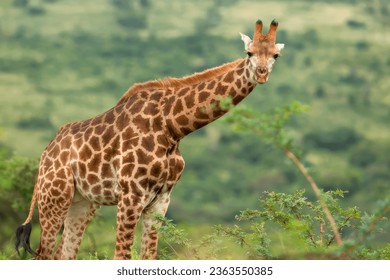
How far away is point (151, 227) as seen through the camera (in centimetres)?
871

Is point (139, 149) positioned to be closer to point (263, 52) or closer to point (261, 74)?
point (261, 74)

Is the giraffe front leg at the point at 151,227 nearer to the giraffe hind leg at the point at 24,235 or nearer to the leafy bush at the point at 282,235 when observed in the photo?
the leafy bush at the point at 282,235

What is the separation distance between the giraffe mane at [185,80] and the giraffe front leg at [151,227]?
994 mm

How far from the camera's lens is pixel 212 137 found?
55500mm

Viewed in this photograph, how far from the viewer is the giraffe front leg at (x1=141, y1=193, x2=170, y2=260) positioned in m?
8.68

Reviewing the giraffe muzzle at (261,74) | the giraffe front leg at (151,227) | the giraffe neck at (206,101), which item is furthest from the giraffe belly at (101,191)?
the giraffe muzzle at (261,74)

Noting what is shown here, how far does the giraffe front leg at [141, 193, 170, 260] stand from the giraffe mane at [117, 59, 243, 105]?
99 centimetres

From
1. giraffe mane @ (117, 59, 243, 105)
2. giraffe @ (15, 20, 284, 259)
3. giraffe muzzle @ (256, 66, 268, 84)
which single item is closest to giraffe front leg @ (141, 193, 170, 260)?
giraffe @ (15, 20, 284, 259)

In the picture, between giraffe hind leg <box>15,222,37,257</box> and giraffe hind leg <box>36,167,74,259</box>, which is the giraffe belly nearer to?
giraffe hind leg <box>36,167,74,259</box>

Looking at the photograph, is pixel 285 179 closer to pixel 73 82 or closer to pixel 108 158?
pixel 73 82

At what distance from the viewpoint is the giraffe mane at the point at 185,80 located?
881 centimetres

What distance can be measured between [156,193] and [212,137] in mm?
46874

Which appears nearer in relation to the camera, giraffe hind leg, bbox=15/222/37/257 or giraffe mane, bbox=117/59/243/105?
giraffe mane, bbox=117/59/243/105
